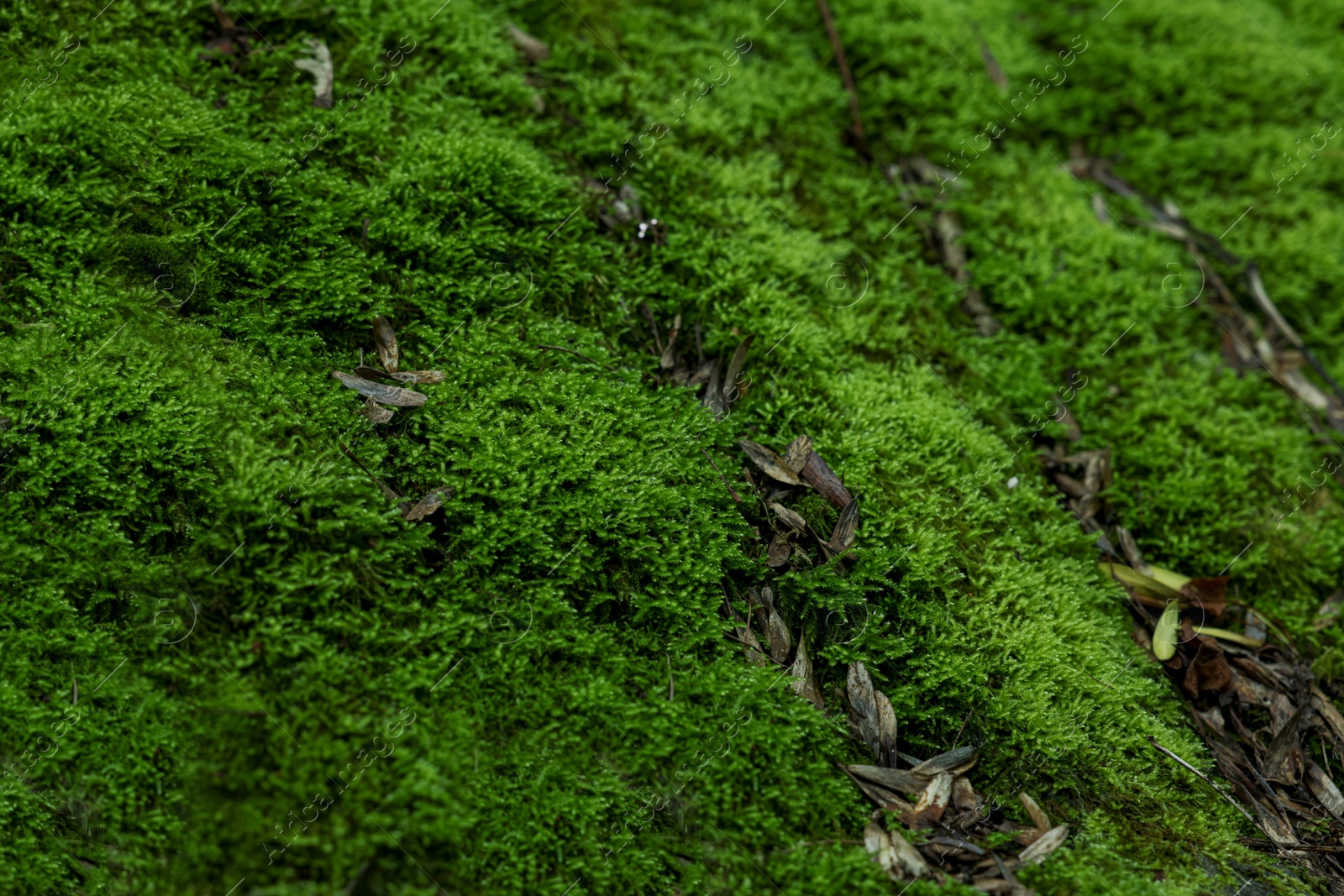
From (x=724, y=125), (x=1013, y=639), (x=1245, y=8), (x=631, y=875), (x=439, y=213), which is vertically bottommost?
(x=631, y=875)

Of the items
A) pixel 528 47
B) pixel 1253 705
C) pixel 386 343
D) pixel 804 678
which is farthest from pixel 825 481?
pixel 528 47

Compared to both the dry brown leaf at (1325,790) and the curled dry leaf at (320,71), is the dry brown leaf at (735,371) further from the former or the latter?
the dry brown leaf at (1325,790)

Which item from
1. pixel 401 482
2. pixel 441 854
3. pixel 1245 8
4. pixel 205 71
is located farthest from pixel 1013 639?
pixel 1245 8

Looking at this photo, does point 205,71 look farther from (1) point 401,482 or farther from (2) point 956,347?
(2) point 956,347

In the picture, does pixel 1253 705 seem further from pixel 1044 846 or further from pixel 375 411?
pixel 375 411

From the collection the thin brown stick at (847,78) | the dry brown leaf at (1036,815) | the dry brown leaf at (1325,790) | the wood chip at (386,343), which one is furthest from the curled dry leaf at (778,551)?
the thin brown stick at (847,78)

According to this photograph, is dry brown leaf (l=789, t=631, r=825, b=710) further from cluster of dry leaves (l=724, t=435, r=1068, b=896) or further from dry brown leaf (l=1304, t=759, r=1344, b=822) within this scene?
dry brown leaf (l=1304, t=759, r=1344, b=822)
